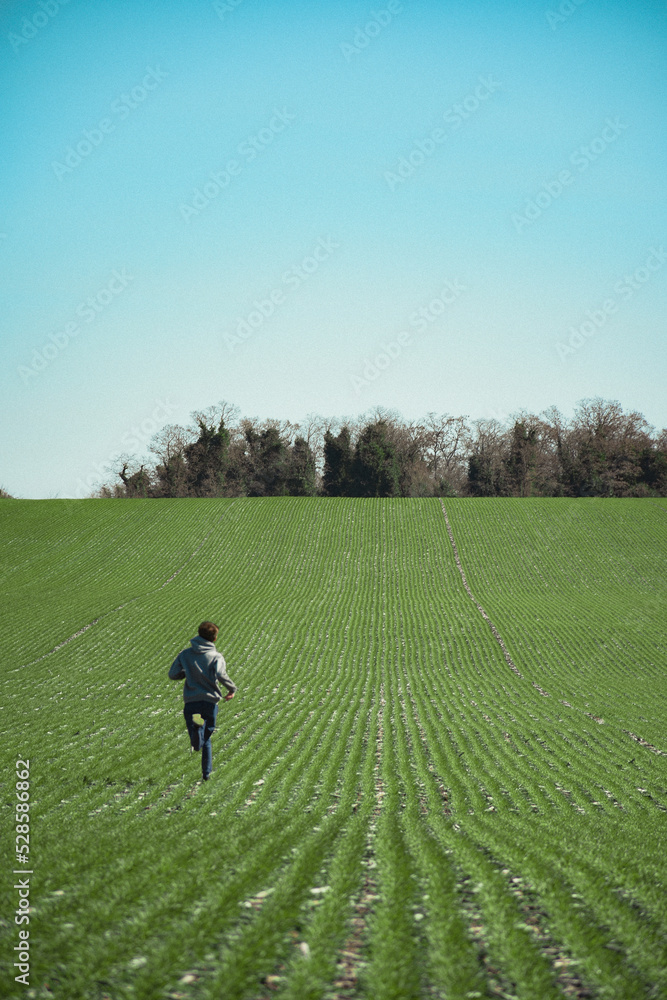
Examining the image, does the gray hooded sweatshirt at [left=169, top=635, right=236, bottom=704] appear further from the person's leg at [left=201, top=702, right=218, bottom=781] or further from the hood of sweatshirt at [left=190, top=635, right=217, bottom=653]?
the person's leg at [left=201, top=702, right=218, bottom=781]

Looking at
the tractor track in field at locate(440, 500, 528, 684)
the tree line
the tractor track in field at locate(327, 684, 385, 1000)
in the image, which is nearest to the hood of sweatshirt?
the tractor track in field at locate(327, 684, 385, 1000)

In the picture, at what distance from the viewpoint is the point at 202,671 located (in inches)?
335

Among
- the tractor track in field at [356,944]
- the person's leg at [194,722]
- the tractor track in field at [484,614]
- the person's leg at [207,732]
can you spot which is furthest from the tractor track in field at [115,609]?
the tractor track in field at [356,944]

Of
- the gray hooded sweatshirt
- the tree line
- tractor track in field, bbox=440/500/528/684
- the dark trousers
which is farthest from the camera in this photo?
the tree line

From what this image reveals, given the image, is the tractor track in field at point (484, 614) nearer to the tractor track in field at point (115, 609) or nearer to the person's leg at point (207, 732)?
the person's leg at point (207, 732)

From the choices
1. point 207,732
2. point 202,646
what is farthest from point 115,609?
point 202,646

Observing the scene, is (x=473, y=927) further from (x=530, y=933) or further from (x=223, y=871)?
(x=223, y=871)

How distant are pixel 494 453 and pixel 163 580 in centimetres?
4978

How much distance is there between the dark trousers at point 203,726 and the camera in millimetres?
8664

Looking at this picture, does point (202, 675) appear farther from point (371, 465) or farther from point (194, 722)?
point (371, 465)

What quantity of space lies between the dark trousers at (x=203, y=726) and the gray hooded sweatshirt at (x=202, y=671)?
0.11m

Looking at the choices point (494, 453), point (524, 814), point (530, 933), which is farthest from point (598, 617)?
point (494, 453)

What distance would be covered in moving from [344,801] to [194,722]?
2.42m

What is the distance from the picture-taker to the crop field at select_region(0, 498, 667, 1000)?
162 inches
